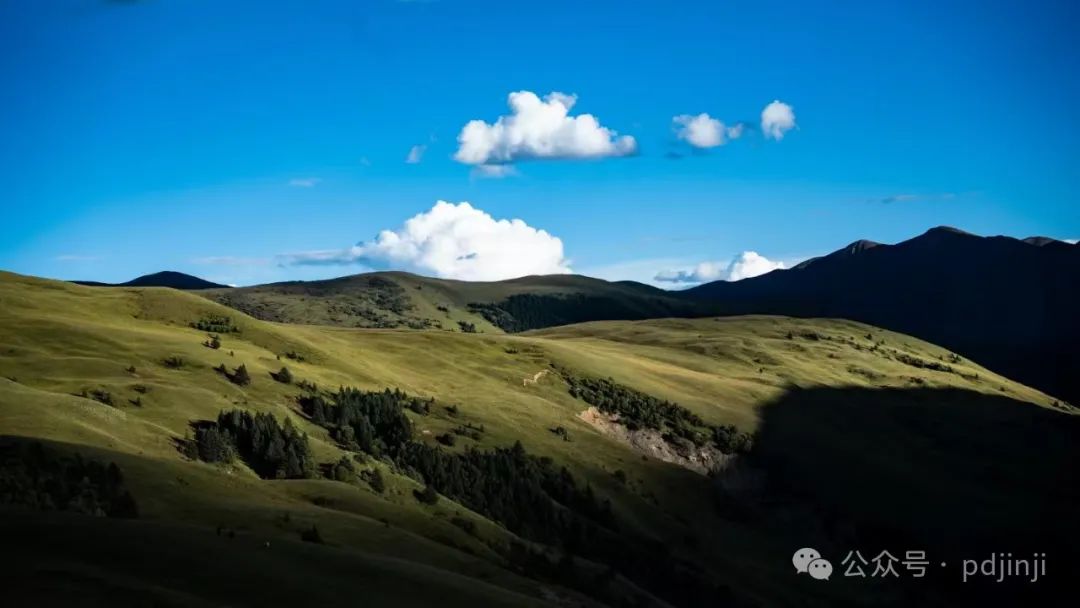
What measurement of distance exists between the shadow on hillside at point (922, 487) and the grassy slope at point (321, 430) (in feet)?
38.3

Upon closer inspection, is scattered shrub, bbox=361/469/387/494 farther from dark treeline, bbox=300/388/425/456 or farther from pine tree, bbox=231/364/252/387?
pine tree, bbox=231/364/252/387

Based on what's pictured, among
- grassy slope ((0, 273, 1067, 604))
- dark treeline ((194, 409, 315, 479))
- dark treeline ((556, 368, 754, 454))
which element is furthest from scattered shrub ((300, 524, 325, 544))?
dark treeline ((556, 368, 754, 454))

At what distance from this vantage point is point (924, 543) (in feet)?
373

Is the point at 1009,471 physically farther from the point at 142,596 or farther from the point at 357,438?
the point at 142,596

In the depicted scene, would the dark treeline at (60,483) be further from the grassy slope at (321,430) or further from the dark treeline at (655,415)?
the dark treeline at (655,415)

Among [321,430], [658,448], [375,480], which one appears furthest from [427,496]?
[658,448]

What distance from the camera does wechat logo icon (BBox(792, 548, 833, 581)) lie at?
9562cm

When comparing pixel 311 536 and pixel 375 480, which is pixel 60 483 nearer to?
pixel 311 536

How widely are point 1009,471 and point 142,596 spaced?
160698 mm

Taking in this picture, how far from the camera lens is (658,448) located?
119312mm

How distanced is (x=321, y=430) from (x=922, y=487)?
101 metres

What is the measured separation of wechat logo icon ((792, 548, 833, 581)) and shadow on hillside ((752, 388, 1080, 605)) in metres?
2.58

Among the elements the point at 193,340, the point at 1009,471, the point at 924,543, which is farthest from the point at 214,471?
the point at 1009,471

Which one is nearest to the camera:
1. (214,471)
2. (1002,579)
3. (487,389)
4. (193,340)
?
(214,471)
